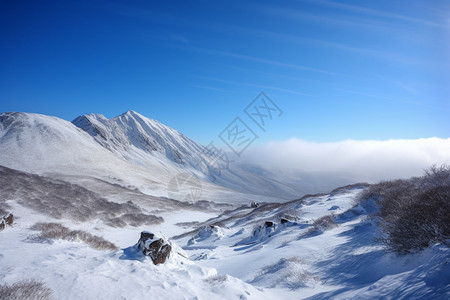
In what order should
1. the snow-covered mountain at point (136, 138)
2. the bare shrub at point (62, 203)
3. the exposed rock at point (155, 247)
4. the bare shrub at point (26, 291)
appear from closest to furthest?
the bare shrub at point (26, 291) → the exposed rock at point (155, 247) → the bare shrub at point (62, 203) → the snow-covered mountain at point (136, 138)

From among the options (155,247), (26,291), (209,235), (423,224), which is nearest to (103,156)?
(209,235)

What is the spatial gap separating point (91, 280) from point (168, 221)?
1417 inches

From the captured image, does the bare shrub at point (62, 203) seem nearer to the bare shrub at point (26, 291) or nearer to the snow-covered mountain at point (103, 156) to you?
the bare shrub at point (26, 291)

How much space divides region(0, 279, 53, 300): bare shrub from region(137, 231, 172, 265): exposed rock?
362 centimetres

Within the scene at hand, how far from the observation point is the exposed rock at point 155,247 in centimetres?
949

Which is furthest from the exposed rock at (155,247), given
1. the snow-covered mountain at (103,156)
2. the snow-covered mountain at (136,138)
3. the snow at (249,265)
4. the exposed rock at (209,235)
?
the snow-covered mountain at (136,138)

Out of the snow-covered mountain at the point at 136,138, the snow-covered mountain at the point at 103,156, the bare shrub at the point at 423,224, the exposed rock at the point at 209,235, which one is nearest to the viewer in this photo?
the bare shrub at the point at 423,224

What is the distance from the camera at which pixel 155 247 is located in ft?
31.6

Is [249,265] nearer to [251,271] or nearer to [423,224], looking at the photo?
[251,271]

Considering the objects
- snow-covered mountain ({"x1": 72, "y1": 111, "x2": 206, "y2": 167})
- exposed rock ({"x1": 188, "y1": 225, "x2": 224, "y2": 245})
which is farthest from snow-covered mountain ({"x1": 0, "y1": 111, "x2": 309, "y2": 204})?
exposed rock ({"x1": 188, "y1": 225, "x2": 224, "y2": 245})

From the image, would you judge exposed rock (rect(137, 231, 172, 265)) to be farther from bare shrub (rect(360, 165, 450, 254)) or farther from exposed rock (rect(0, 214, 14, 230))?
exposed rock (rect(0, 214, 14, 230))

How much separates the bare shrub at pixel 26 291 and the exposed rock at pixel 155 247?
3621 millimetres

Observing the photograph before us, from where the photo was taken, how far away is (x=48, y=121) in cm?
9656

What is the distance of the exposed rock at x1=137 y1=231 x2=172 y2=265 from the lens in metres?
9.49
